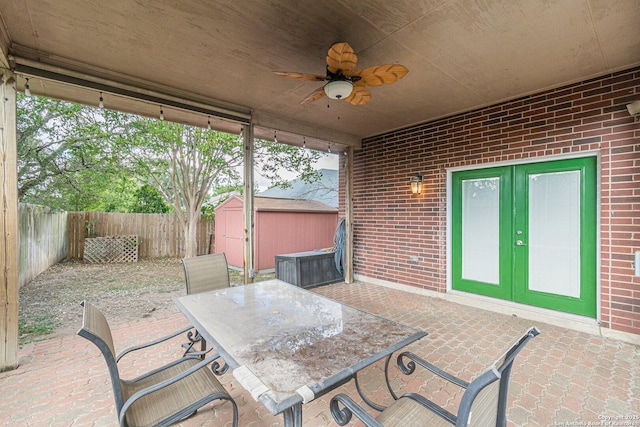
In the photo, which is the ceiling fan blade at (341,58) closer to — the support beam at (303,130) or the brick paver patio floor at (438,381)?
the support beam at (303,130)

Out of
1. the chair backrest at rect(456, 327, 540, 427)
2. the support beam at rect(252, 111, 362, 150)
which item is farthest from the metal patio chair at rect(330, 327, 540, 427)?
the support beam at rect(252, 111, 362, 150)

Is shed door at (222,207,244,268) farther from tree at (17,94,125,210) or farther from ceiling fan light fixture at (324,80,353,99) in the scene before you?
ceiling fan light fixture at (324,80,353,99)

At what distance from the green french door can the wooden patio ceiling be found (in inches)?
47.9

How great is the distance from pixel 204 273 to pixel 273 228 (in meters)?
4.75

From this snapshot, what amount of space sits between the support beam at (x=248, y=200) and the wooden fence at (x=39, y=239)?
3745 millimetres

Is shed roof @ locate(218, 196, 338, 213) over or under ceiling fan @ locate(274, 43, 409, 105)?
under

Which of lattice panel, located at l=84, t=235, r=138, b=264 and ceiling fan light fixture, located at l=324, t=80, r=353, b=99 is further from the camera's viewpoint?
lattice panel, located at l=84, t=235, r=138, b=264

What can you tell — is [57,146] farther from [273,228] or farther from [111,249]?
[273,228]

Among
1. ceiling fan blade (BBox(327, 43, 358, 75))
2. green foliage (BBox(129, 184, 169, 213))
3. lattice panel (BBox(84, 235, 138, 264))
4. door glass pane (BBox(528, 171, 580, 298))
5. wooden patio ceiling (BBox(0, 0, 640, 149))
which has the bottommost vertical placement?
lattice panel (BBox(84, 235, 138, 264))

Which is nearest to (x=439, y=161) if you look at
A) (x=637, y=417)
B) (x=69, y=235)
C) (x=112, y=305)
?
(x=637, y=417)

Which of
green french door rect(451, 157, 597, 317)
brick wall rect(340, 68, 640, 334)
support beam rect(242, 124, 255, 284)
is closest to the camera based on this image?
brick wall rect(340, 68, 640, 334)

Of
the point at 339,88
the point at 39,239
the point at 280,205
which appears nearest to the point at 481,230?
the point at 339,88

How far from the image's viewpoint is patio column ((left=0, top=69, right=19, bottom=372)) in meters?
2.51

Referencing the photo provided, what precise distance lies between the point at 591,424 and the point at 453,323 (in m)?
1.75
